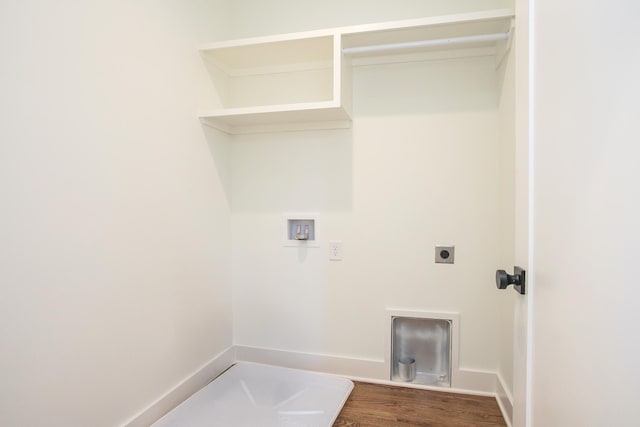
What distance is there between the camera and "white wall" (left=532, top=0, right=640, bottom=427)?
19.4 inches

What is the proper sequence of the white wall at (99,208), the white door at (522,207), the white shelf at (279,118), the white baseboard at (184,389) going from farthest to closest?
the white shelf at (279,118) → the white baseboard at (184,389) → the white wall at (99,208) → the white door at (522,207)

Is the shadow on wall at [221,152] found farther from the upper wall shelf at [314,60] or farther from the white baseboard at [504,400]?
the white baseboard at [504,400]

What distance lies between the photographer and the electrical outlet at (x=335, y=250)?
194 centimetres

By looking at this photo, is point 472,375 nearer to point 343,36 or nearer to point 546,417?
point 546,417

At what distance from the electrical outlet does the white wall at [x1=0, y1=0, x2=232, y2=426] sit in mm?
733

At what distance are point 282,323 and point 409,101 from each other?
1537 mm

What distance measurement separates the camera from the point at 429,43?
1622 mm

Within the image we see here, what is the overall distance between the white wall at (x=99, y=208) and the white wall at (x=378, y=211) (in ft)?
1.24

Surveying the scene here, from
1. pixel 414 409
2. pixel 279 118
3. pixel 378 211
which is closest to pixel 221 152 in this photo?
pixel 279 118

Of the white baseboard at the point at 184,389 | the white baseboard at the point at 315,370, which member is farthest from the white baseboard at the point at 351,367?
the white baseboard at the point at 184,389

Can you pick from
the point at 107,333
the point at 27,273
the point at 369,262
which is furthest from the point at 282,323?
the point at 27,273

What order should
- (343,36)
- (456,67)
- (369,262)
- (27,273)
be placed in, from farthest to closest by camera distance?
(369,262), (456,67), (343,36), (27,273)

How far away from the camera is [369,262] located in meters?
1.90

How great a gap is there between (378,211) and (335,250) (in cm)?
35
